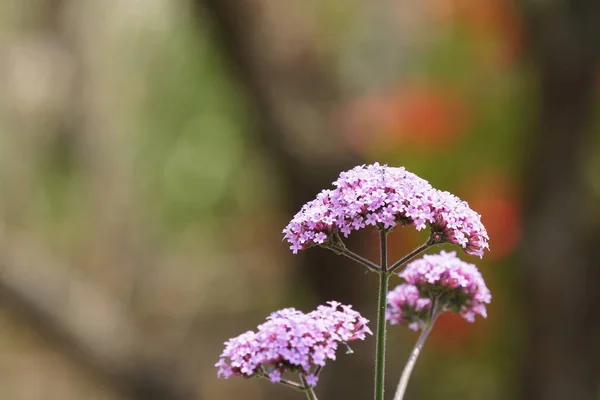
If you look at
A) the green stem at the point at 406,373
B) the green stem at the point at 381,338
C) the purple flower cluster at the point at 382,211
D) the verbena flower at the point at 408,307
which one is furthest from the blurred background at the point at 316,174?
the green stem at the point at 381,338

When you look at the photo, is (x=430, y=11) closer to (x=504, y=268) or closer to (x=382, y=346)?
(x=504, y=268)

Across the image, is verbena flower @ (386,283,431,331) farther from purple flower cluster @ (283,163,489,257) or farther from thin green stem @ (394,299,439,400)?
purple flower cluster @ (283,163,489,257)

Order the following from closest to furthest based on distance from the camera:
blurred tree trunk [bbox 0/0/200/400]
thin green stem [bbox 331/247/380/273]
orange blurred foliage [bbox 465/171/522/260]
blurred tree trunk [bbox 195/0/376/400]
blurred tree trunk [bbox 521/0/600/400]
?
thin green stem [bbox 331/247/380/273] < blurred tree trunk [bbox 521/0/600/400] < orange blurred foliage [bbox 465/171/522/260] < blurred tree trunk [bbox 195/0/376/400] < blurred tree trunk [bbox 0/0/200/400]

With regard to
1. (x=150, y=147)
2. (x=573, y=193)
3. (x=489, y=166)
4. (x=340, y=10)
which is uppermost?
(x=150, y=147)

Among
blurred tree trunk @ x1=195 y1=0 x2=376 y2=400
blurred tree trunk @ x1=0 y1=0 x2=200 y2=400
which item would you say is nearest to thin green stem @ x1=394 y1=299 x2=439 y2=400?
blurred tree trunk @ x1=195 y1=0 x2=376 y2=400

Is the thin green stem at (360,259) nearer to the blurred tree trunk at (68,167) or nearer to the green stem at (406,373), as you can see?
the green stem at (406,373)

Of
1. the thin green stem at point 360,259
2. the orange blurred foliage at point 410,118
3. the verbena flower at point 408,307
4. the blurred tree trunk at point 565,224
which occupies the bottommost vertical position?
the thin green stem at point 360,259

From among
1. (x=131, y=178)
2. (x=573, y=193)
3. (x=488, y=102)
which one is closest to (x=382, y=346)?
(x=573, y=193)
